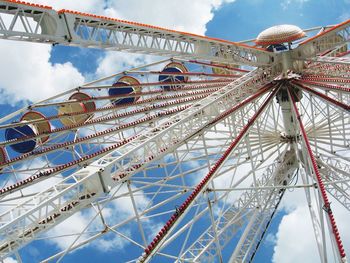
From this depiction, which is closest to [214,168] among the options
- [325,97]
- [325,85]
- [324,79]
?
[325,97]

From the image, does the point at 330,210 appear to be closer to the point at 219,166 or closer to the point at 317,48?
the point at 219,166

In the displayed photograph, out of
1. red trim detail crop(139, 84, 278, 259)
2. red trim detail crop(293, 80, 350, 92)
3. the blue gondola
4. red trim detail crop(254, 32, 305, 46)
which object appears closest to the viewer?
red trim detail crop(139, 84, 278, 259)

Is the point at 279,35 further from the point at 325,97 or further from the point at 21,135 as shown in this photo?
the point at 21,135

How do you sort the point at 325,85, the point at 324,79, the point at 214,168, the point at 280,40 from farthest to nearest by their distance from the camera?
1. the point at 280,40
2. the point at 324,79
3. the point at 325,85
4. the point at 214,168

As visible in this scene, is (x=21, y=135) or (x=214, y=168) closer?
(x=214, y=168)

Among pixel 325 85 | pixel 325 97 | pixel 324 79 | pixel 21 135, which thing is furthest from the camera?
pixel 324 79

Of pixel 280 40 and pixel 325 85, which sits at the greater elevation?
pixel 280 40

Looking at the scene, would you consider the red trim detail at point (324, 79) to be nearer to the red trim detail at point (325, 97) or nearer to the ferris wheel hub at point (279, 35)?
the red trim detail at point (325, 97)

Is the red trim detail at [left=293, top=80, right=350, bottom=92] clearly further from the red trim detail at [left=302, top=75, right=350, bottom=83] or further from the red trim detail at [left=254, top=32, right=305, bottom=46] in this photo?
the red trim detail at [left=254, top=32, right=305, bottom=46]

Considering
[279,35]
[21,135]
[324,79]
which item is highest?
[279,35]

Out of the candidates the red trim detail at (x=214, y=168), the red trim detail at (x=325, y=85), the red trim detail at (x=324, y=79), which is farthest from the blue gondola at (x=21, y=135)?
the red trim detail at (x=324, y=79)

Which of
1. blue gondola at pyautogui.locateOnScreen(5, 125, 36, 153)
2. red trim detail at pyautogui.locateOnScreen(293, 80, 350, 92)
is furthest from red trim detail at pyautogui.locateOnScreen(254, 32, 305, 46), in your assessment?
blue gondola at pyautogui.locateOnScreen(5, 125, 36, 153)

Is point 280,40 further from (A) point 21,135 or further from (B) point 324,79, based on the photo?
(A) point 21,135

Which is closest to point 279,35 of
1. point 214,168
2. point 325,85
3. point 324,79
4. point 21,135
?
point 324,79
